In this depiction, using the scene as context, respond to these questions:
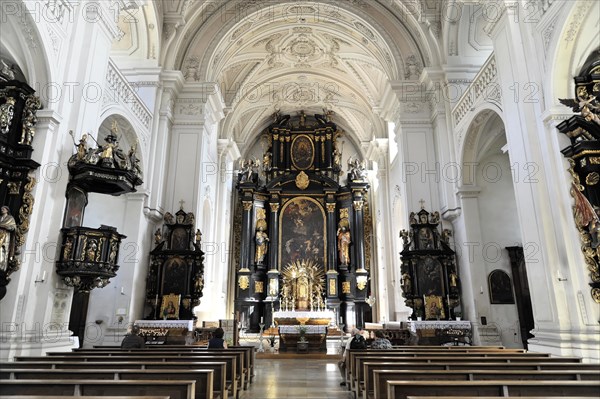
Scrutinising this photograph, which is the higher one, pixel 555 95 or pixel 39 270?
pixel 555 95

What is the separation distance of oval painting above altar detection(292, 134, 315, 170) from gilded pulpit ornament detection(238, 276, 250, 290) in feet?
21.0

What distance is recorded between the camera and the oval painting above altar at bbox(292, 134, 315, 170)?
2086cm

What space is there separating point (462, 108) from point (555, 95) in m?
4.30

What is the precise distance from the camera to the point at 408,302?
35.2 feet

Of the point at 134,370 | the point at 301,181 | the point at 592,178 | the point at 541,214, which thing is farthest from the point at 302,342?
the point at 301,181

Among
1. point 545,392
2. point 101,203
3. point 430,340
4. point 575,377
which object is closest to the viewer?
point 545,392

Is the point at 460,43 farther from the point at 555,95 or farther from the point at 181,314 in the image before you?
the point at 181,314

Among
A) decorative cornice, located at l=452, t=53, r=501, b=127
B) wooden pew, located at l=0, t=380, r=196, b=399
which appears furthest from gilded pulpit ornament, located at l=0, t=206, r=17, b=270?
decorative cornice, located at l=452, t=53, r=501, b=127

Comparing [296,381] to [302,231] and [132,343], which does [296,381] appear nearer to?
[132,343]

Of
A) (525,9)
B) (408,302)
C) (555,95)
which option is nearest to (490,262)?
(408,302)

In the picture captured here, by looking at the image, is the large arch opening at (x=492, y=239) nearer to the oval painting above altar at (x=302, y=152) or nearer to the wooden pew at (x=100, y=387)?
the wooden pew at (x=100, y=387)

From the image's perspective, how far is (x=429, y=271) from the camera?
416 inches

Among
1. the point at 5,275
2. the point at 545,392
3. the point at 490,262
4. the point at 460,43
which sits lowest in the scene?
the point at 545,392

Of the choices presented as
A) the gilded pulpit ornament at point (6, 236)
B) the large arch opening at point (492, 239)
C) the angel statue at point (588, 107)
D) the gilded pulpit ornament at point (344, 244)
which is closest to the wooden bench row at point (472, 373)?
the angel statue at point (588, 107)
